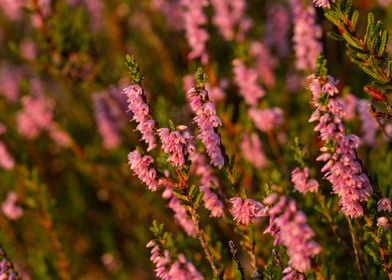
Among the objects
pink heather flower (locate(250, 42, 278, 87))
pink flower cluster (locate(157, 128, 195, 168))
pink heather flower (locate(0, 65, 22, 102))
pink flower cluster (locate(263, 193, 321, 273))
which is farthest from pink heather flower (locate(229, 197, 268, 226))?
pink heather flower (locate(0, 65, 22, 102))

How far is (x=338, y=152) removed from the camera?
2.71 metres

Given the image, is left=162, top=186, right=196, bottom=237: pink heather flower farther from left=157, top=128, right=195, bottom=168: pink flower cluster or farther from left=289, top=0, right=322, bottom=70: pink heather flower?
left=289, top=0, right=322, bottom=70: pink heather flower

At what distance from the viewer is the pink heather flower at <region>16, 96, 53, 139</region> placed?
6.50 metres

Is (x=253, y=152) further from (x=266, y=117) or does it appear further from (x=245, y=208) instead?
(x=245, y=208)

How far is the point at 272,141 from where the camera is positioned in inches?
216

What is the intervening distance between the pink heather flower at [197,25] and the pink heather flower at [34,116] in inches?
80.9

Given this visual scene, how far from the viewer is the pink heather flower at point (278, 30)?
636cm

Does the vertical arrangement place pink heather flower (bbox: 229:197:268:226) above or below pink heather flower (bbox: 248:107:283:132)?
below

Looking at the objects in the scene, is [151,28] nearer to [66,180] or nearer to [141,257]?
[66,180]

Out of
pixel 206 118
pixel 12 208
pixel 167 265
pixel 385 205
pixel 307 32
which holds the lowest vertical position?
pixel 385 205

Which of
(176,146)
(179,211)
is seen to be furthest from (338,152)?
(179,211)

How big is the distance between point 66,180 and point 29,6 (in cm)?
252

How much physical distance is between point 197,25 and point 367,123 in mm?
1738

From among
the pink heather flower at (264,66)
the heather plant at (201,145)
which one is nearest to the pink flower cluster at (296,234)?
the heather plant at (201,145)
